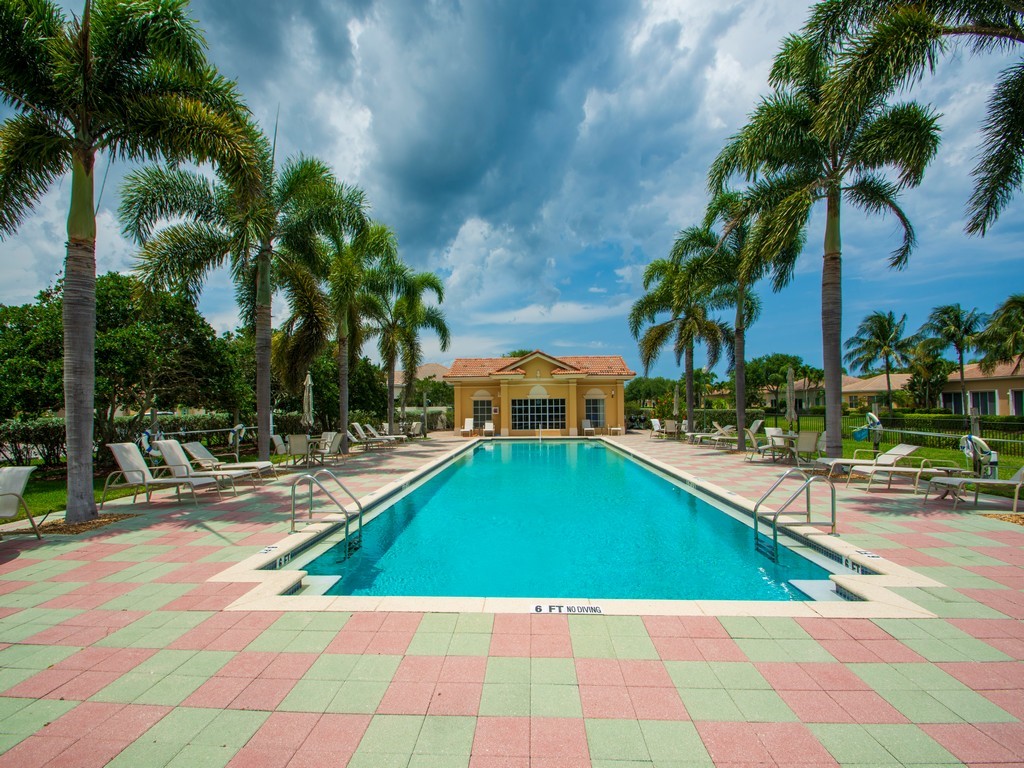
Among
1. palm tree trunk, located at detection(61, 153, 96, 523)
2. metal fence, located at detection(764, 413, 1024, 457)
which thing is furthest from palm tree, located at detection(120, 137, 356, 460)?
metal fence, located at detection(764, 413, 1024, 457)

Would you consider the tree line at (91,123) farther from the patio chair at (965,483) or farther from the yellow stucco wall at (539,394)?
the yellow stucco wall at (539,394)

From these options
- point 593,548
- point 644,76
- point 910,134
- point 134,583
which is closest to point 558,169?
point 644,76

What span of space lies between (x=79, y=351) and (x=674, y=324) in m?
20.7

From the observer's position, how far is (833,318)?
11.3m

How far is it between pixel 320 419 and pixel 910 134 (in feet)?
77.5

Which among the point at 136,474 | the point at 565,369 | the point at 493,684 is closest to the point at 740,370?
the point at 565,369

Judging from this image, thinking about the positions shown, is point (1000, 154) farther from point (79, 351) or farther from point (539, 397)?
point (539, 397)

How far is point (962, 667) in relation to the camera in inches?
122

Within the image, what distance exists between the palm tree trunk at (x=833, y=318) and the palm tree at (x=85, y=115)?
12445mm

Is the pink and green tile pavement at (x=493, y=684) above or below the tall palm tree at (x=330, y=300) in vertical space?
below

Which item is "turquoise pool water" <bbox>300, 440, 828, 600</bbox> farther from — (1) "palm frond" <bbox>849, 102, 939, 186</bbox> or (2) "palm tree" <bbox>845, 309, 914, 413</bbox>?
(2) "palm tree" <bbox>845, 309, 914, 413</bbox>

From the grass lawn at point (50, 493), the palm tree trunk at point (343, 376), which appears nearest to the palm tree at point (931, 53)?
the grass lawn at point (50, 493)

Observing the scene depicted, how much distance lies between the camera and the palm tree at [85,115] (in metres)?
7.05

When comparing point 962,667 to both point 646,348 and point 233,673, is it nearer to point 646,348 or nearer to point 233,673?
point 233,673
